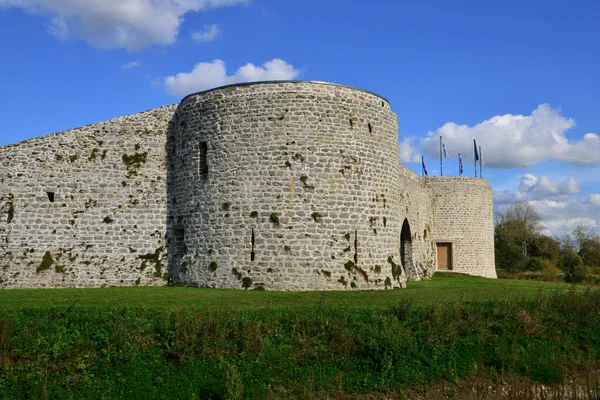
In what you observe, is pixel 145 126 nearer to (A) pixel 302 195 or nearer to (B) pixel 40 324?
(A) pixel 302 195

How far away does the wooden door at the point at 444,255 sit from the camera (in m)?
34.6

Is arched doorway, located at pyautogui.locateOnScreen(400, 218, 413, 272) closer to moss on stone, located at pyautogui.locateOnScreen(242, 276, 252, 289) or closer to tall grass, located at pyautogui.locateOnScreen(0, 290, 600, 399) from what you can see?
moss on stone, located at pyautogui.locateOnScreen(242, 276, 252, 289)

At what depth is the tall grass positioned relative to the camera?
10.1 metres

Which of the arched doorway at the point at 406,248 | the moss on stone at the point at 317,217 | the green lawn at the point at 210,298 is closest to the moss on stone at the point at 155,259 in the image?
the green lawn at the point at 210,298

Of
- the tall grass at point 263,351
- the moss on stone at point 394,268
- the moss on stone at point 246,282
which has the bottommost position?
the tall grass at point 263,351

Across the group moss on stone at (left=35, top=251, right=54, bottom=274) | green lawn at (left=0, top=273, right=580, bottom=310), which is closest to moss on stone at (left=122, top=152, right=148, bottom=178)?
moss on stone at (left=35, top=251, right=54, bottom=274)

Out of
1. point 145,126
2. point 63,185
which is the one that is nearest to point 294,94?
point 145,126

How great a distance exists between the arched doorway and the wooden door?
298 inches

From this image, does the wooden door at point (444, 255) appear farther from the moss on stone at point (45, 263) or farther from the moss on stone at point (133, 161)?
the moss on stone at point (45, 263)

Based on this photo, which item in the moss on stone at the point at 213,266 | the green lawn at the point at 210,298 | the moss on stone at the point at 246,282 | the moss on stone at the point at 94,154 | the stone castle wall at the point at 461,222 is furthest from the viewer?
the stone castle wall at the point at 461,222

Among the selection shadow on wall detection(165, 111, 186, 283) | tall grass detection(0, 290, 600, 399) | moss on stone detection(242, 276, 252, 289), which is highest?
shadow on wall detection(165, 111, 186, 283)

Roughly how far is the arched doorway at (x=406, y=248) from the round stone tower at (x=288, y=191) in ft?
26.7

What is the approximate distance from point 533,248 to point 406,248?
133 ft

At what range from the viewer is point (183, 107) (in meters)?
20.2
